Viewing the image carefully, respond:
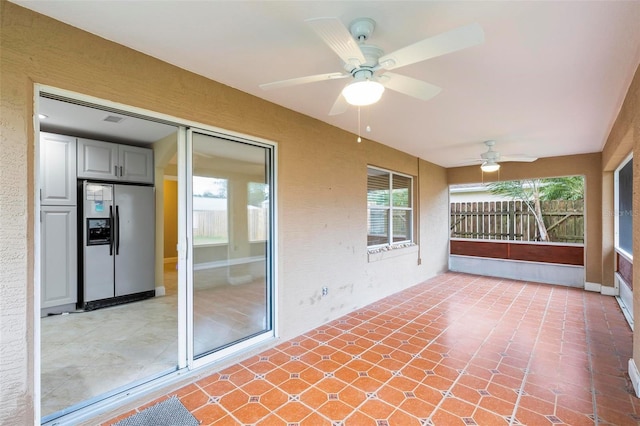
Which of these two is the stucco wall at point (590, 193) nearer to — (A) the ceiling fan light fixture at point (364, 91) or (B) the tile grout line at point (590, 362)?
(B) the tile grout line at point (590, 362)

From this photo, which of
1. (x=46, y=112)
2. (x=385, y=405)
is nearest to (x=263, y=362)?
(x=385, y=405)

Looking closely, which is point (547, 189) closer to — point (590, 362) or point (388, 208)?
point (388, 208)

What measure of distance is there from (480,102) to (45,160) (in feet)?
16.7

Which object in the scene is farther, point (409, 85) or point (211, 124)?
point (211, 124)

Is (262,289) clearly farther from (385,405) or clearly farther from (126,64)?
(126,64)

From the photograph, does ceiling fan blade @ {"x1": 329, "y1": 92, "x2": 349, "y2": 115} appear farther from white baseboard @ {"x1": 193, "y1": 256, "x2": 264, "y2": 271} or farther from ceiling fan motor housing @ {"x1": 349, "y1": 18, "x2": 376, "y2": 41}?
white baseboard @ {"x1": 193, "y1": 256, "x2": 264, "y2": 271}

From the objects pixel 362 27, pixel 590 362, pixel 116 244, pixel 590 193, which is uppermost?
pixel 362 27

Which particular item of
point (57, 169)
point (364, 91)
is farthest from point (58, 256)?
point (364, 91)

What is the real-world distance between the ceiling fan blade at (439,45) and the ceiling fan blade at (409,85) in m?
0.17

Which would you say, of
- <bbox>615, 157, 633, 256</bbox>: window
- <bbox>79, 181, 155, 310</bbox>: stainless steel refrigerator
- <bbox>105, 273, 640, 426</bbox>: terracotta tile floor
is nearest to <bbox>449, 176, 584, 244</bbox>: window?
<bbox>615, 157, 633, 256</bbox>: window

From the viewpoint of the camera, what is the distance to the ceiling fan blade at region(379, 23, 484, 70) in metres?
1.27

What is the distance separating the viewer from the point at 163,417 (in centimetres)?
193

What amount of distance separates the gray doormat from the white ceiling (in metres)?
2.47

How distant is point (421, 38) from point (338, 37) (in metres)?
0.81
